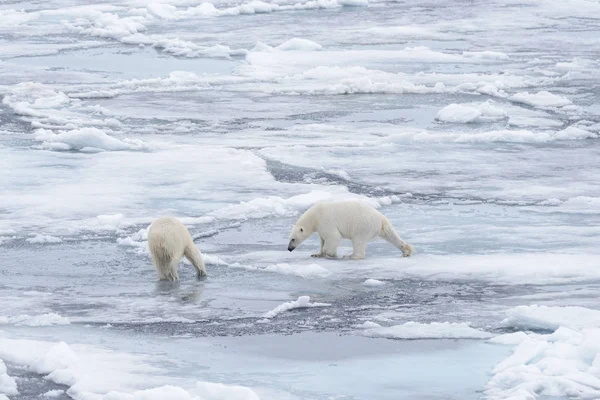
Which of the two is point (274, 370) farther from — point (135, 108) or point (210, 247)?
point (135, 108)

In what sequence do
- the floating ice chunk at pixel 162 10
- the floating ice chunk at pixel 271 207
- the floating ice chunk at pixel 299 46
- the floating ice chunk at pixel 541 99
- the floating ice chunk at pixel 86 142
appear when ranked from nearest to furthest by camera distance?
the floating ice chunk at pixel 271 207 → the floating ice chunk at pixel 86 142 → the floating ice chunk at pixel 541 99 → the floating ice chunk at pixel 299 46 → the floating ice chunk at pixel 162 10

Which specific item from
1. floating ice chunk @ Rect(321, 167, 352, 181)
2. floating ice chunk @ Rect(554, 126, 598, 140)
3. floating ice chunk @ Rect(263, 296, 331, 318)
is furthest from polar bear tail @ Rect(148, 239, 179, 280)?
floating ice chunk @ Rect(554, 126, 598, 140)

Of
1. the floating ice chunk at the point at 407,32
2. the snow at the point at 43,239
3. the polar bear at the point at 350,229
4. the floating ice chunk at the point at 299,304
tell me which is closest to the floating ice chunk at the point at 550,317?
the floating ice chunk at the point at 299,304

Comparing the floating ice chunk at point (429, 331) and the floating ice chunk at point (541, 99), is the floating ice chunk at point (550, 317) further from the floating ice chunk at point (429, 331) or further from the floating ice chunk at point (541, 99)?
the floating ice chunk at point (541, 99)

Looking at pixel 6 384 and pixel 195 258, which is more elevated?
pixel 6 384

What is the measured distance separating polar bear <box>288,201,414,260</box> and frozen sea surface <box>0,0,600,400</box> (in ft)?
0.50

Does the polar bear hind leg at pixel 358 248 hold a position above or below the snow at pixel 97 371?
below

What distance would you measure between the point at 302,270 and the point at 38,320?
6.17 ft

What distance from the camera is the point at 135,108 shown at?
14.8 metres

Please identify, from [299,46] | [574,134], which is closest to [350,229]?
[574,134]

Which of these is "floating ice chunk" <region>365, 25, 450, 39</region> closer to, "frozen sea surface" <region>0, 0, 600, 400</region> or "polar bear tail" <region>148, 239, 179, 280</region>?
"frozen sea surface" <region>0, 0, 600, 400</region>

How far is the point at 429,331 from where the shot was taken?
19.1ft

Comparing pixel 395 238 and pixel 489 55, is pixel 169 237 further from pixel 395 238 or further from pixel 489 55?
pixel 489 55

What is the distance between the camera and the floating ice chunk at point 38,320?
6.11 metres
